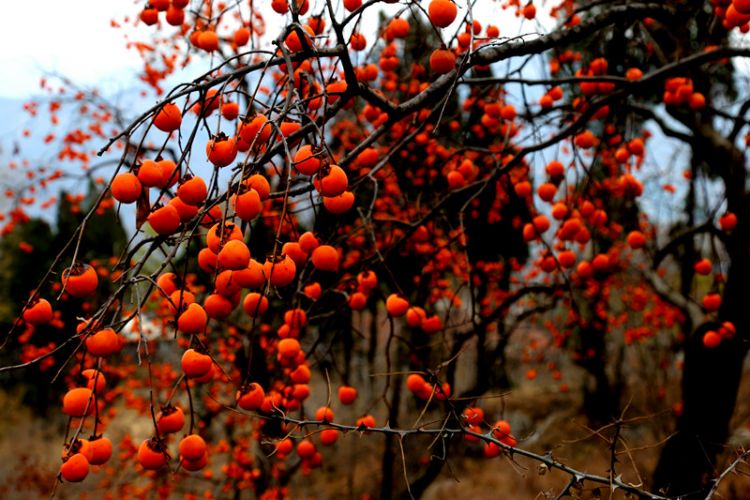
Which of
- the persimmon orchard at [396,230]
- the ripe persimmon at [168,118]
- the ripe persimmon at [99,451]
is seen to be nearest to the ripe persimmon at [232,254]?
the persimmon orchard at [396,230]

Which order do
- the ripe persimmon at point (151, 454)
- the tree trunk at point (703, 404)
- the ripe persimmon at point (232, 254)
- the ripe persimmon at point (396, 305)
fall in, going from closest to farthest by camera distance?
1. the ripe persimmon at point (232, 254)
2. the ripe persimmon at point (151, 454)
3. the ripe persimmon at point (396, 305)
4. the tree trunk at point (703, 404)

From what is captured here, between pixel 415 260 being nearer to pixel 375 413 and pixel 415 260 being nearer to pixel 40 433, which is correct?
→ pixel 375 413

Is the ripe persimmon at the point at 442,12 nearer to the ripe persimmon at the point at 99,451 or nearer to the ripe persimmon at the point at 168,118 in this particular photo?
the ripe persimmon at the point at 168,118

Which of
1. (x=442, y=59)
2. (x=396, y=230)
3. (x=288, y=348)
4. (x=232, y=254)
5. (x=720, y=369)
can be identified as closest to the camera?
(x=232, y=254)

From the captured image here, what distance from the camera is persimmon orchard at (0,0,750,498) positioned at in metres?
1.20

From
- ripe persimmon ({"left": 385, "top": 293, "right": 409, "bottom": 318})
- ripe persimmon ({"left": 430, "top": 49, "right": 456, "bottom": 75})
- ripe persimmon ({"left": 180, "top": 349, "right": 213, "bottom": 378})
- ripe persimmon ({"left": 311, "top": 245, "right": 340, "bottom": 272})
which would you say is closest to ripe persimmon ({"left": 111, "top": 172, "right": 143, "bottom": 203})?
ripe persimmon ({"left": 180, "top": 349, "right": 213, "bottom": 378})

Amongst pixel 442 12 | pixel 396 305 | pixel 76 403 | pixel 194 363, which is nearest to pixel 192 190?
pixel 194 363

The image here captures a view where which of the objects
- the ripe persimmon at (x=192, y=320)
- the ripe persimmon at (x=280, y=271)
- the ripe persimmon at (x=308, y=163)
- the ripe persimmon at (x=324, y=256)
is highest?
the ripe persimmon at (x=308, y=163)

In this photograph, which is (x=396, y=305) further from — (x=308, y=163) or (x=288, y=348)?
(x=308, y=163)

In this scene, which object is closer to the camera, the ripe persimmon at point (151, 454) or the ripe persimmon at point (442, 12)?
the ripe persimmon at point (151, 454)

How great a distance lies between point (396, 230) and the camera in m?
5.06

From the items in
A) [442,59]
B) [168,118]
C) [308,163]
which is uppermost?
[442,59]

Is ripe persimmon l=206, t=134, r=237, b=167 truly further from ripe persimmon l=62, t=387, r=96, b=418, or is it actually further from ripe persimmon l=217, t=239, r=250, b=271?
ripe persimmon l=62, t=387, r=96, b=418

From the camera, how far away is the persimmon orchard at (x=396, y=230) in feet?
3.93
